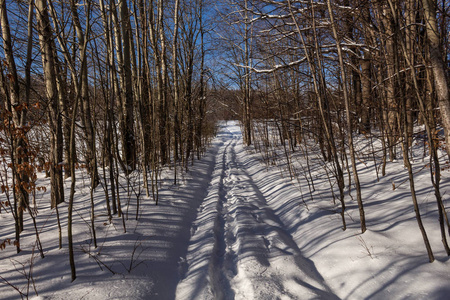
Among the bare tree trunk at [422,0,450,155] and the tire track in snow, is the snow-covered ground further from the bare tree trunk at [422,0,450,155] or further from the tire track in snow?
the bare tree trunk at [422,0,450,155]

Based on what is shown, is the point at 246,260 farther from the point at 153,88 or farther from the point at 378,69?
the point at 378,69

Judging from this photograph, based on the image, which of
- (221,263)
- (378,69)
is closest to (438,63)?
(221,263)

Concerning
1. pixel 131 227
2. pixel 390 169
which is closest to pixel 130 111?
pixel 131 227

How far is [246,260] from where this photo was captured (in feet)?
11.3

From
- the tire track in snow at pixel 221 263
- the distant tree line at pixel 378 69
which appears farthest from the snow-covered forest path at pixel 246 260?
the distant tree line at pixel 378 69

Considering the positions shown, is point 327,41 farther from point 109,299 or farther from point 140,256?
point 109,299

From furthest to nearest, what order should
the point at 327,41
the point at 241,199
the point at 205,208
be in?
the point at 327,41 < the point at 241,199 < the point at 205,208

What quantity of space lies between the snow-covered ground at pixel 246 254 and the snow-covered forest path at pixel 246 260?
0.05 feet

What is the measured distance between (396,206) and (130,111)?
24.2 feet

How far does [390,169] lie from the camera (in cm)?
631

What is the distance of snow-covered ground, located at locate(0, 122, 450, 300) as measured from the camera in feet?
8.76

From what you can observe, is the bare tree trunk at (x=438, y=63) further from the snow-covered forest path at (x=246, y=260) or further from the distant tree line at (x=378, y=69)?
the snow-covered forest path at (x=246, y=260)

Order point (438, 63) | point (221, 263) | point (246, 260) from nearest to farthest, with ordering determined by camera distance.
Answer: point (438, 63) < point (246, 260) < point (221, 263)

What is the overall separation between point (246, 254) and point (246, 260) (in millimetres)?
167
